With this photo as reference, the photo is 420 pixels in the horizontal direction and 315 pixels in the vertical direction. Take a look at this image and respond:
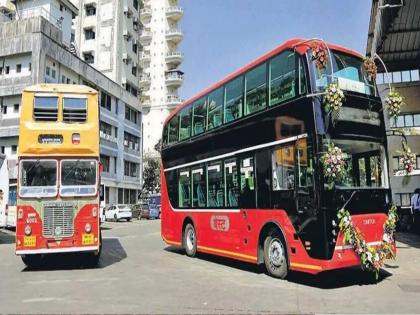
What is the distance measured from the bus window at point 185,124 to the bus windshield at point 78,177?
346 centimetres

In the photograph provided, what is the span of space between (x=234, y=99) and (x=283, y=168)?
115 inches

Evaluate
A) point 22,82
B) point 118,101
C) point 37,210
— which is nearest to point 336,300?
point 37,210

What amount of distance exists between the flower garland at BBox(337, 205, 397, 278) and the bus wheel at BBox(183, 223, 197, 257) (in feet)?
20.0

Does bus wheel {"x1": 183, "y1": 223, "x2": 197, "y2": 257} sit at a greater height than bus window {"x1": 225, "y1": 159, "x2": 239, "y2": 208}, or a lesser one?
lesser

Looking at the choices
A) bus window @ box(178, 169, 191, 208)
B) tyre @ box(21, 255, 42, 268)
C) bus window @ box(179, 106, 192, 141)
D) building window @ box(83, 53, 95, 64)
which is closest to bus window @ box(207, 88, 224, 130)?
bus window @ box(179, 106, 192, 141)

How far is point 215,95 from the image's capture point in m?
13.1

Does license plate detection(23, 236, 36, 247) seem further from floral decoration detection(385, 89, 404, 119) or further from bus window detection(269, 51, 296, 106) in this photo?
floral decoration detection(385, 89, 404, 119)

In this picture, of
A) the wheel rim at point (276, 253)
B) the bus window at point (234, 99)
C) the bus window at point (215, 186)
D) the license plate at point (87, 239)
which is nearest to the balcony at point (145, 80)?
the bus window at point (215, 186)

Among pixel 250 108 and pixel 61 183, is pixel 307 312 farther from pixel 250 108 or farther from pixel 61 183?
pixel 61 183

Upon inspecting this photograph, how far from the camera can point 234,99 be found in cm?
1211

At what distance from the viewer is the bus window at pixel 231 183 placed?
465 inches

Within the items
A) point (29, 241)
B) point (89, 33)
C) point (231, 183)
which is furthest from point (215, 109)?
point (89, 33)

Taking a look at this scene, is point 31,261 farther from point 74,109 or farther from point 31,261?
point 74,109

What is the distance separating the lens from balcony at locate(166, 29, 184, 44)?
262 ft
